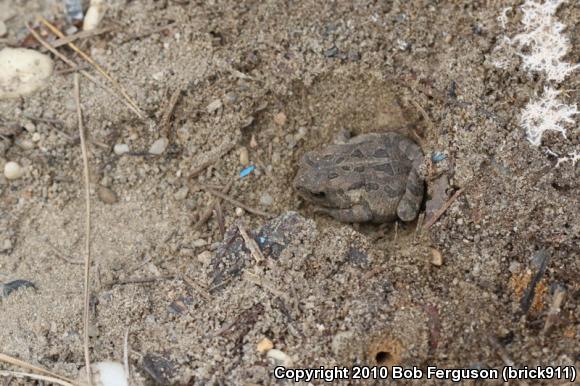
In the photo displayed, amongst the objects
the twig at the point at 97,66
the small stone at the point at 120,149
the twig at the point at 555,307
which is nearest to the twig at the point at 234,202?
the small stone at the point at 120,149

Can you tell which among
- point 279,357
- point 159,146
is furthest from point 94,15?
point 279,357

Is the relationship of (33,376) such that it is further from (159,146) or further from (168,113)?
(168,113)

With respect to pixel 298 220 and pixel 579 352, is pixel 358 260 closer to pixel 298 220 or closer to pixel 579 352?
pixel 298 220

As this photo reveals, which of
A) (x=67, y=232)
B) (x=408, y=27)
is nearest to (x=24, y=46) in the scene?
(x=67, y=232)

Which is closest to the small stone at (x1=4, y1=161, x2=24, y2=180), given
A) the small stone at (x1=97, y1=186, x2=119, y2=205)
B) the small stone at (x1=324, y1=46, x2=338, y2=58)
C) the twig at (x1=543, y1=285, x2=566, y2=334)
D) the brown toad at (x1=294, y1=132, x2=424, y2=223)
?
the small stone at (x1=97, y1=186, x2=119, y2=205)

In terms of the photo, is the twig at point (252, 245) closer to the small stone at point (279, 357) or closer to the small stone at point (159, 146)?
the small stone at point (279, 357)

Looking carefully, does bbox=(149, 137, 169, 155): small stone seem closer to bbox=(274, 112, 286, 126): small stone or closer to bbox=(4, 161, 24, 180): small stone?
bbox=(274, 112, 286, 126): small stone
